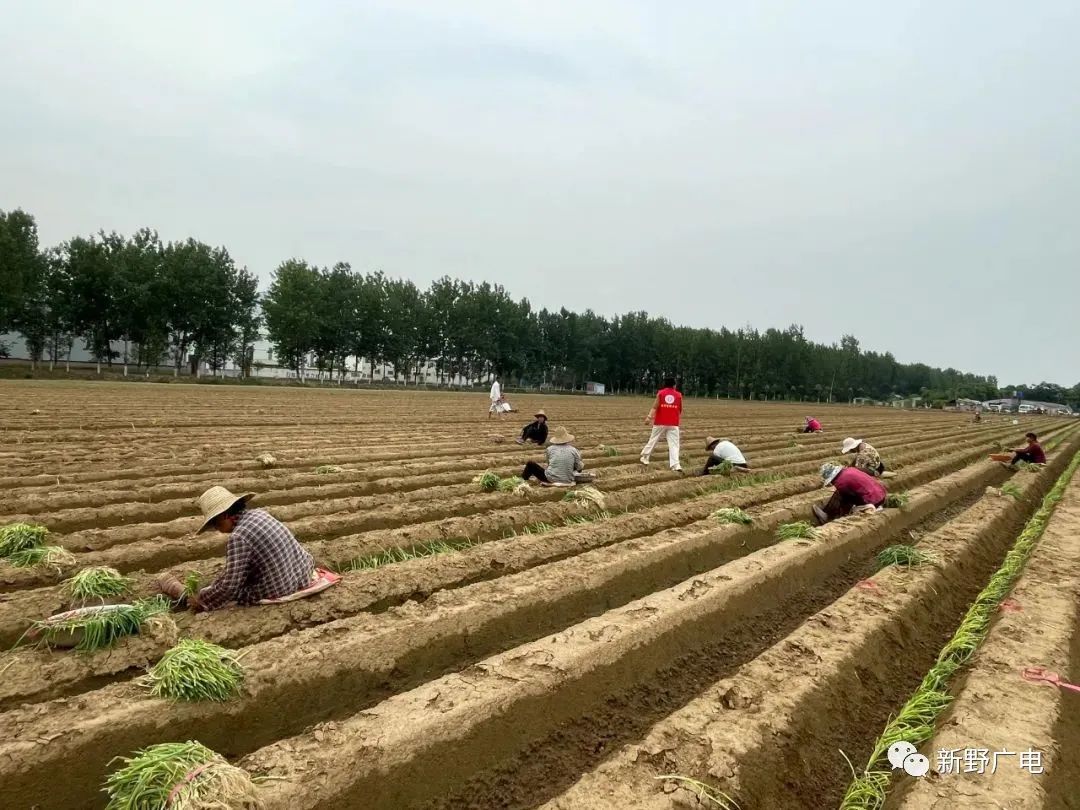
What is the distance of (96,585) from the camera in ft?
14.9

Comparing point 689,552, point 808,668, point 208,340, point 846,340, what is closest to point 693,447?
point 689,552

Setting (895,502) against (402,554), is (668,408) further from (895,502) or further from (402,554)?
(402,554)

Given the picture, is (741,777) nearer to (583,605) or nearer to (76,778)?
(583,605)

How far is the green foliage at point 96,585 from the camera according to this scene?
4434mm

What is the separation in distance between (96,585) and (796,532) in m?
7.14

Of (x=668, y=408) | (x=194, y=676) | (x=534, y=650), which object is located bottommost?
(x=534, y=650)

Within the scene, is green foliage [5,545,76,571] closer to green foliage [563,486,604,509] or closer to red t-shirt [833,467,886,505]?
green foliage [563,486,604,509]

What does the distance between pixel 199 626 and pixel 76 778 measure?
1.43 meters

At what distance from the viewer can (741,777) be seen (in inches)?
119

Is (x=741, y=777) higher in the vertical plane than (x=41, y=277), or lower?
lower

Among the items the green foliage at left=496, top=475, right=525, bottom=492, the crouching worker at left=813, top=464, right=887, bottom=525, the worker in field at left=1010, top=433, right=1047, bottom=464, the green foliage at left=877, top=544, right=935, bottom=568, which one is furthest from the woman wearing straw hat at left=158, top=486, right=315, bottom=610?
the worker in field at left=1010, top=433, right=1047, bottom=464

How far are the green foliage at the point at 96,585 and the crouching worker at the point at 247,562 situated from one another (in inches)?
11.1

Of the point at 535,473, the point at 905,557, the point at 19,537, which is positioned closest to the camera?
the point at 19,537

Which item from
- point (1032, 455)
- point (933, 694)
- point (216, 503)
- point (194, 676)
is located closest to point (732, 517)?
point (933, 694)
